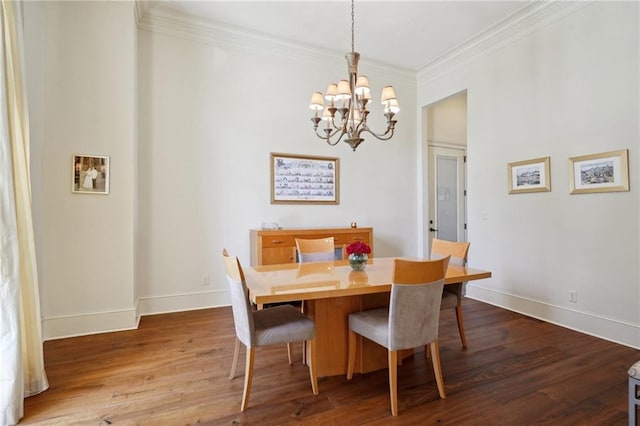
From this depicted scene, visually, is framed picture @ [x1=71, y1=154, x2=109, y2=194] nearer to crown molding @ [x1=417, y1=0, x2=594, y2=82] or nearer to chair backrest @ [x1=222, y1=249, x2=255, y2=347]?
chair backrest @ [x1=222, y1=249, x2=255, y2=347]

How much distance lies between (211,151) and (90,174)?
129cm

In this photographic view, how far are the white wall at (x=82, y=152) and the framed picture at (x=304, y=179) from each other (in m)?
1.69

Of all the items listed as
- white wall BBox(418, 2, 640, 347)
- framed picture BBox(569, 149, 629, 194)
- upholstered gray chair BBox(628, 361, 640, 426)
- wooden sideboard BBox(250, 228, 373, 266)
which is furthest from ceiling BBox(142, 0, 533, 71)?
upholstered gray chair BBox(628, 361, 640, 426)

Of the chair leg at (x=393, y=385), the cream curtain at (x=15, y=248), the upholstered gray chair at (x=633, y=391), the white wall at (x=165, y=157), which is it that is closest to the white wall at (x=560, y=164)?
the white wall at (x=165, y=157)

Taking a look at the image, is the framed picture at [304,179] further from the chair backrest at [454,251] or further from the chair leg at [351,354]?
the chair leg at [351,354]

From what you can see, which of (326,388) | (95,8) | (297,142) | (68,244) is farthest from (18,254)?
(297,142)

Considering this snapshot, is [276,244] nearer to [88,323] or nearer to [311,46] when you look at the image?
[88,323]

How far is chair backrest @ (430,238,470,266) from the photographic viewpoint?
279cm

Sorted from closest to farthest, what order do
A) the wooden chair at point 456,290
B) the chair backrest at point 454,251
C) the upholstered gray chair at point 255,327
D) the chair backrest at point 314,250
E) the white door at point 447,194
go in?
the upholstered gray chair at point 255,327, the wooden chair at point 456,290, the chair backrest at point 454,251, the chair backrest at point 314,250, the white door at point 447,194

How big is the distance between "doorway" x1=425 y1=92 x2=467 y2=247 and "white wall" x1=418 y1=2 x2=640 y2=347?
3.25ft

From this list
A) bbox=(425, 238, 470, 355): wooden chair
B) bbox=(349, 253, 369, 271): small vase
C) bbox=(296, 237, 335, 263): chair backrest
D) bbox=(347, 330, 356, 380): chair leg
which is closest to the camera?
bbox=(347, 330, 356, 380): chair leg

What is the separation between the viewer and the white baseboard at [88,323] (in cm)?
300

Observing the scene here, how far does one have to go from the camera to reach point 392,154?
516 cm

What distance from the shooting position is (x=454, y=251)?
2.88 metres
